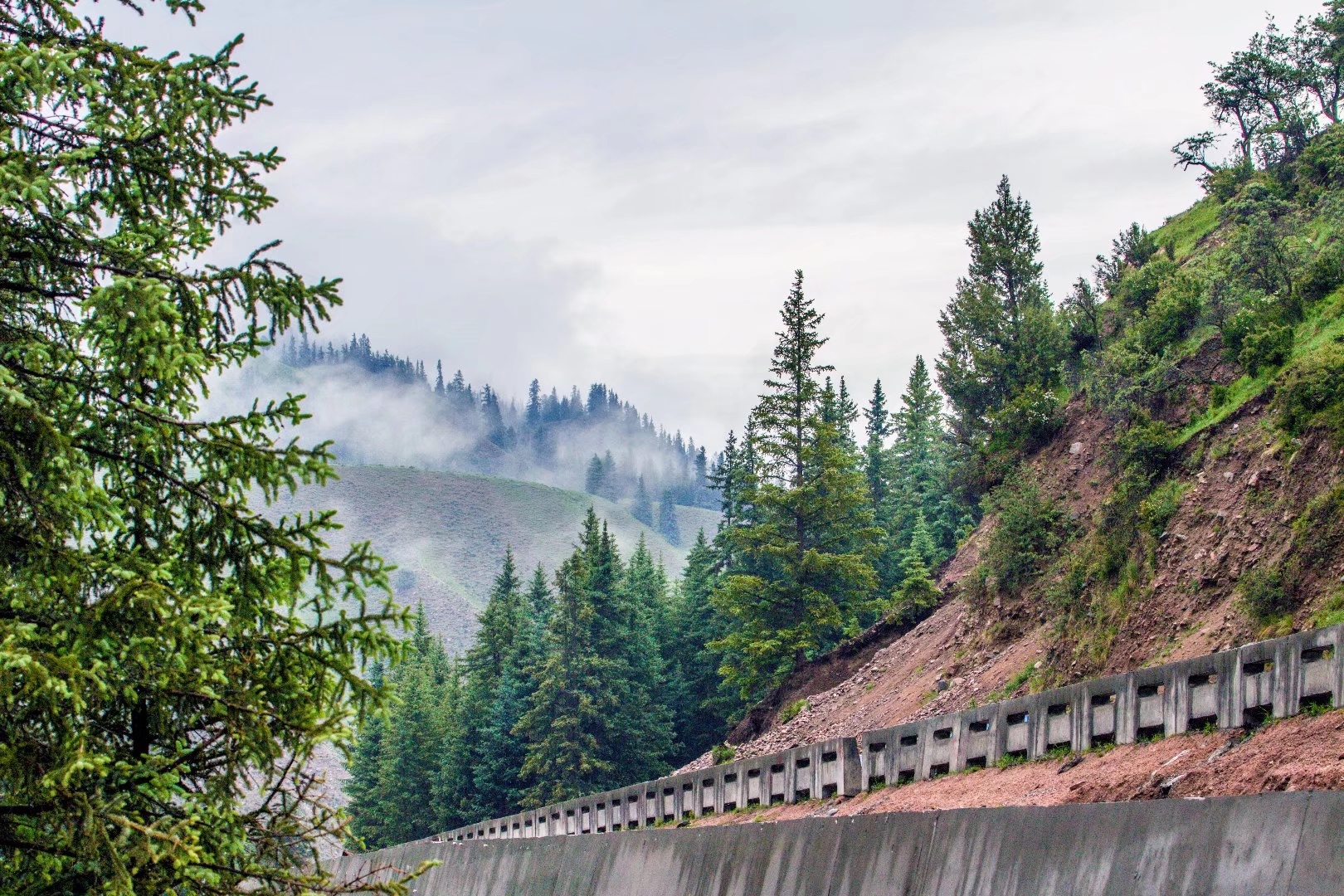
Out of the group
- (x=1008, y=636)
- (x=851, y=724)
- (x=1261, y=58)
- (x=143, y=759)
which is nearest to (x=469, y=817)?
(x=851, y=724)

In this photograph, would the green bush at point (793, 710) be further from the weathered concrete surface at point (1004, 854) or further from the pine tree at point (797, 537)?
the weathered concrete surface at point (1004, 854)

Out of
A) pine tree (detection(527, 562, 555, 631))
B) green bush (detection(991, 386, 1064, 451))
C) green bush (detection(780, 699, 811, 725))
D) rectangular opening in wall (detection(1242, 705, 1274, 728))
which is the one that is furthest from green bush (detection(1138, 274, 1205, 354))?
pine tree (detection(527, 562, 555, 631))

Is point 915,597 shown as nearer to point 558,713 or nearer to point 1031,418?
point 1031,418

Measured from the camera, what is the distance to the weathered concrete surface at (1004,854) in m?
7.84

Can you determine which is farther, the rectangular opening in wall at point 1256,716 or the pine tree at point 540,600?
the pine tree at point 540,600

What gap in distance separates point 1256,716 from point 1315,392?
975 cm

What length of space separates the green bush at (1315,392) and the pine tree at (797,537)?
2966cm

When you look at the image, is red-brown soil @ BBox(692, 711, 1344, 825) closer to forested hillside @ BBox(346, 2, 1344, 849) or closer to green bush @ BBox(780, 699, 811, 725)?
forested hillside @ BBox(346, 2, 1344, 849)

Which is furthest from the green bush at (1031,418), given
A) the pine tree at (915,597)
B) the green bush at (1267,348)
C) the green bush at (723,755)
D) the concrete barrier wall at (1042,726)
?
the concrete barrier wall at (1042,726)

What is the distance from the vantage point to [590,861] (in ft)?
54.7

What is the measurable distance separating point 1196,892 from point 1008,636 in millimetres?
23737

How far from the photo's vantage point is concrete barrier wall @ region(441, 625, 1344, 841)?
42.1ft

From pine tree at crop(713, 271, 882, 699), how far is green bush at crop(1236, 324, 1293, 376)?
26600 millimetres

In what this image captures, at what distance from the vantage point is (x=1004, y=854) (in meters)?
9.98
